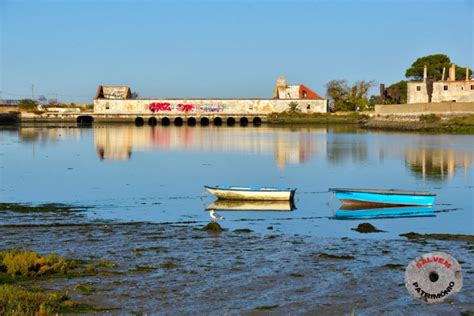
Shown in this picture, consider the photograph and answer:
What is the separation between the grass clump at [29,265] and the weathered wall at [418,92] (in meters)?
106

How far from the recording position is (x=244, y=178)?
37.2 m

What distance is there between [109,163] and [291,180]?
50.6 ft

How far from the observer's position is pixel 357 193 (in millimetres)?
26156

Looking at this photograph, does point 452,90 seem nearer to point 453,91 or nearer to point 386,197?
point 453,91

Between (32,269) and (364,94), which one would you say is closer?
(32,269)

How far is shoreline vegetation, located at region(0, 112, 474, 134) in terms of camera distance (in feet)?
300

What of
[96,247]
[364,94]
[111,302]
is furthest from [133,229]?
[364,94]

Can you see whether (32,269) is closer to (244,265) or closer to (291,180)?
(244,265)

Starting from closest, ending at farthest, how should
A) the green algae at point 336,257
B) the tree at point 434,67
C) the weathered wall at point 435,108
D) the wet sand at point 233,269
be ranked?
the wet sand at point 233,269, the green algae at point 336,257, the weathered wall at point 435,108, the tree at point 434,67

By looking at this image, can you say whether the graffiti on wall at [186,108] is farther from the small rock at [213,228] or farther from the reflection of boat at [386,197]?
the small rock at [213,228]

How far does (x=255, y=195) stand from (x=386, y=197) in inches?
191

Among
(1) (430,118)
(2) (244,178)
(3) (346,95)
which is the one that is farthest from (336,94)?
(2) (244,178)

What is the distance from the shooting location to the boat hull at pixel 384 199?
25.6 m

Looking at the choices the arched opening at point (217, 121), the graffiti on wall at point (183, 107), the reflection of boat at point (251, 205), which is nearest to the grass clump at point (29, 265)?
the reflection of boat at point (251, 205)
